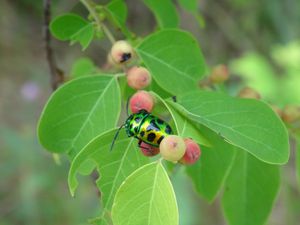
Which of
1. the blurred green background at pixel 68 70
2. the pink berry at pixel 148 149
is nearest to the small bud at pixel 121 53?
the pink berry at pixel 148 149

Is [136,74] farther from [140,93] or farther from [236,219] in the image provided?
[236,219]

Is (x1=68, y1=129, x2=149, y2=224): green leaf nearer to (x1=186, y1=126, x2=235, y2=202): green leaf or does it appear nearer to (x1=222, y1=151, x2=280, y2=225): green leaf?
(x1=186, y1=126, x2=235, y2=202): green leaf

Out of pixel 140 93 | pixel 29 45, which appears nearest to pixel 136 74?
pixel 140 93

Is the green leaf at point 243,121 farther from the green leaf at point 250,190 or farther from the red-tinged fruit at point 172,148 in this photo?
the green leaf at point 250,190

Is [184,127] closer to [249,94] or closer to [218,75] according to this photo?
[249,94]

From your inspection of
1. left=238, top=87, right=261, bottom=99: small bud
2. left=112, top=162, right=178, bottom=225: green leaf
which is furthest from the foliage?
left=238, top=87, right=261, bottom=99: small bud

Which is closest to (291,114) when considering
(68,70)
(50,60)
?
(50,60)
